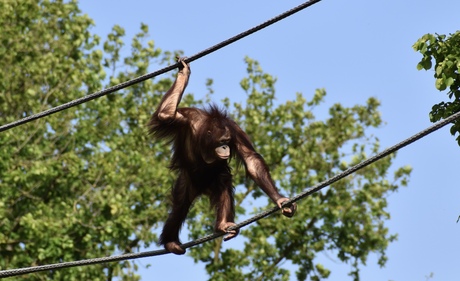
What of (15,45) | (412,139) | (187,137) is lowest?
(412,139)

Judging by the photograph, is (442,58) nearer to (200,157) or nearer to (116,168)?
(200,157)

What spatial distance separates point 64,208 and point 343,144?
611 cm

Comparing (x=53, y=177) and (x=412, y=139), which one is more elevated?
(x=53, y=177)

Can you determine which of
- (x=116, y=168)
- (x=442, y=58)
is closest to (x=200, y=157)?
(x=442, y=58)

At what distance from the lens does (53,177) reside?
21.4 meters

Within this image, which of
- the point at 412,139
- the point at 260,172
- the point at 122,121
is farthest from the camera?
the point at 122,121

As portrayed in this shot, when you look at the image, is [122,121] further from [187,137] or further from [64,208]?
[187,137]

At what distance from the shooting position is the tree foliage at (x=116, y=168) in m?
21.0

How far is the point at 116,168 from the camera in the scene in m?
21.9

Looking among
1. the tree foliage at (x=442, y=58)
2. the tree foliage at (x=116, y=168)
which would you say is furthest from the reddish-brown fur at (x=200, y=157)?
the tree foliage at (x=116, y=168)

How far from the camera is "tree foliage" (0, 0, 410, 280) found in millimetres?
20984

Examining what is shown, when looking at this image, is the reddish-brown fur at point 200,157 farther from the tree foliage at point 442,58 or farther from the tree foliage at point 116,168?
the tree foliage at point 116,168

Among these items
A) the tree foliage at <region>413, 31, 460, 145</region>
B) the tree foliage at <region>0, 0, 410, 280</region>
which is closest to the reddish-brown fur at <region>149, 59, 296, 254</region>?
the tree foliage at <region>413, 31, 460, 145</region>

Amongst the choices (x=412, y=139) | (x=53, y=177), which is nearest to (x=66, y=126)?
(x=53, y=177)
